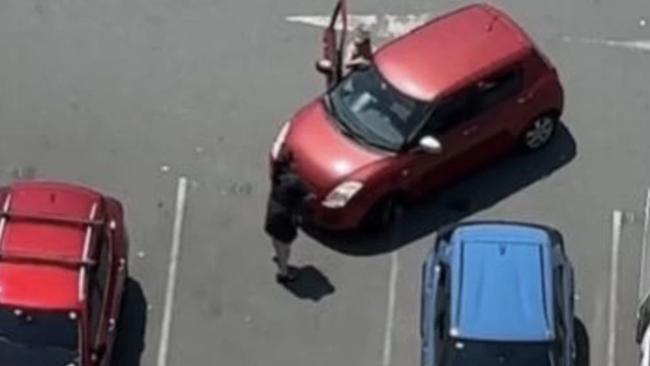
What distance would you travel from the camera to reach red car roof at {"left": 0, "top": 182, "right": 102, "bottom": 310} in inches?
968

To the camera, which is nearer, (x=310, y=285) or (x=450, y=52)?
(x=310, y=285)

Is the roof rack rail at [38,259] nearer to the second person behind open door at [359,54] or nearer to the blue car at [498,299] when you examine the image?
the blue car at [498,299]

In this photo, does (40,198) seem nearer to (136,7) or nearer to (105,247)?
(105,247)

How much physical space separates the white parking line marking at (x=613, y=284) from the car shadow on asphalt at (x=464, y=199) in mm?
1046

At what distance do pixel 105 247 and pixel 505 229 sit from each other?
164 inches

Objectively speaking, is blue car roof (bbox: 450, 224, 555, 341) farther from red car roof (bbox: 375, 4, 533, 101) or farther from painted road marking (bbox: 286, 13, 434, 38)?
painted road marking (bbox: 286, 13, 434, 38)

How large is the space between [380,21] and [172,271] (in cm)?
460

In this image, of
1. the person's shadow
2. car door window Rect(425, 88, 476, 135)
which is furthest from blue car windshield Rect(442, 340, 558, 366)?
car door window Rect(425, 88, 476, 135)

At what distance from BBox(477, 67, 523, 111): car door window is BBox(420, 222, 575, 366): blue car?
1.93 meters

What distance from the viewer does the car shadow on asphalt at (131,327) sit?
2580 centimetres

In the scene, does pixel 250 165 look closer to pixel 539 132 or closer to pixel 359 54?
pixel 359 54

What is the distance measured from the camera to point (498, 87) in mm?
27234

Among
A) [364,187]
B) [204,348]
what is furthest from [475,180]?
[204,348]

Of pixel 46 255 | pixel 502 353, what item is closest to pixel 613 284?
pixel 502 353
